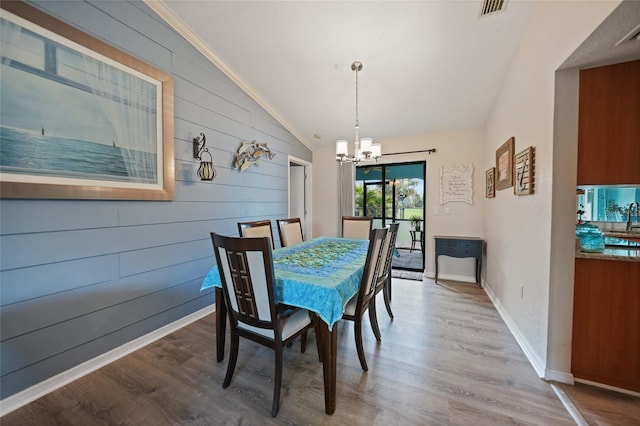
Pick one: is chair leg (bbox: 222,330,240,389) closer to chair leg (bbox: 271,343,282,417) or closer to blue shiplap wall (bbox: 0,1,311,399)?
chair leg (bbox: 271,343,282,417)

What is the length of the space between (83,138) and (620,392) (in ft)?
13.5

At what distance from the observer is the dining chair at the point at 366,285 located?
173cm

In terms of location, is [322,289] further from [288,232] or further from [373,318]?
[288,232]

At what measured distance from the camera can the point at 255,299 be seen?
1.47 metres

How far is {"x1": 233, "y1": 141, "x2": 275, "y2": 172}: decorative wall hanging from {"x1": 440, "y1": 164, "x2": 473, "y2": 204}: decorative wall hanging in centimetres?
290

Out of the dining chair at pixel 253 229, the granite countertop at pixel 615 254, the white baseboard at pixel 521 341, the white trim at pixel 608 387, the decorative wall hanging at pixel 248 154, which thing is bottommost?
the white trim at pixel 608 387

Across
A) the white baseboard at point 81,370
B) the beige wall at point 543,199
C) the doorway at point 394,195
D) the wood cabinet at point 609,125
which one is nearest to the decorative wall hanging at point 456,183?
the doorway at point 394,195

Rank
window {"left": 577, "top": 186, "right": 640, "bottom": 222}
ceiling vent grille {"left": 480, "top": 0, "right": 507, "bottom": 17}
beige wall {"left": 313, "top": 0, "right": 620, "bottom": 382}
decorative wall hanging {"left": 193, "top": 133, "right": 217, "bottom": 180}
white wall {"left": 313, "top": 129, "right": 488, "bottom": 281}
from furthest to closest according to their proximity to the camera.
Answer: white wall {"left": 313, "top": 129, "right": 488, "bottom": 281} → decorative wall hanging {"left": 193, "top": 133, "right": 217, "bottom": 180} → ceiling vent grille {"left": 480, "top": 0, "right": 507, "bottom": 17} → window {"left": 577, "top": 186, "right": 640, "bottom": 222} → beige wall {"left": 313, "top": 0, "right": 620, "bottom": 382}

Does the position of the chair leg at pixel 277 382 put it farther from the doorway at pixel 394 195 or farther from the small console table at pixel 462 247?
the doorway at pixel 394 195

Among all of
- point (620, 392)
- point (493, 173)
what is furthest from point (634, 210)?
point (493, 173)

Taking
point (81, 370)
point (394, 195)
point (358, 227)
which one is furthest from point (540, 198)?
point (81, 370)

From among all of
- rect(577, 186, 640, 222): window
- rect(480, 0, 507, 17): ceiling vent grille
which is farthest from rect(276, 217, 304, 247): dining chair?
rect(480, 0, 507, 17): ceiling vent grille

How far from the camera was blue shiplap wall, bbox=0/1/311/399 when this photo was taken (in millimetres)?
1562

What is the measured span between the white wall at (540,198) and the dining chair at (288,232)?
233 centimetres
